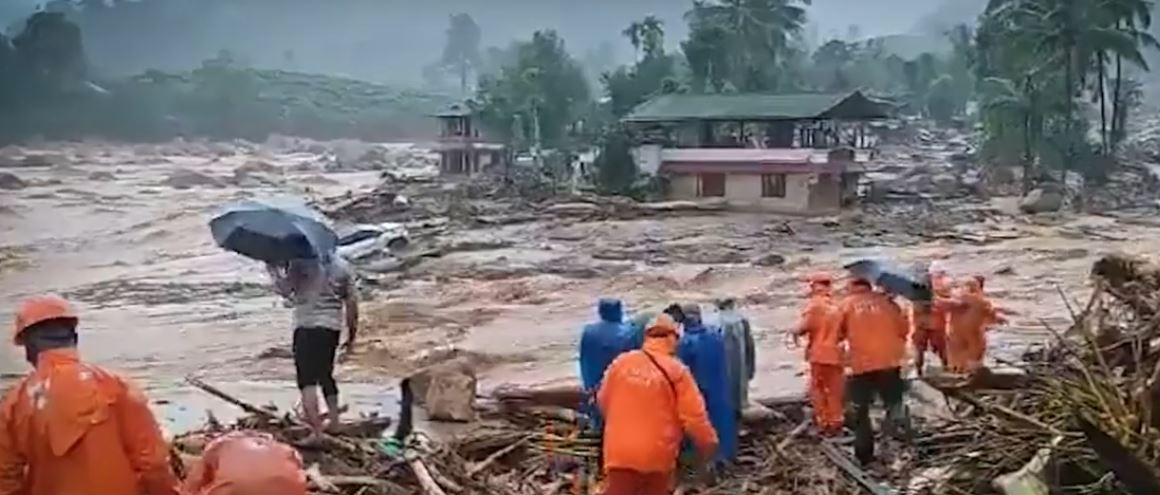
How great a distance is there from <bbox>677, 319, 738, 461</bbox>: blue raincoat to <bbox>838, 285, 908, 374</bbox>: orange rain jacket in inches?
14.6

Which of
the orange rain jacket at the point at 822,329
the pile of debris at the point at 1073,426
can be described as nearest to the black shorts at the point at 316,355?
the orange rain jacket at the point at 822,329

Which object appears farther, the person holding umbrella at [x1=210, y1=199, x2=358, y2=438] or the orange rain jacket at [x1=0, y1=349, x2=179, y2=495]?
the person holding umbrella at [x1=210, y1=199, x2=358, y2=438]

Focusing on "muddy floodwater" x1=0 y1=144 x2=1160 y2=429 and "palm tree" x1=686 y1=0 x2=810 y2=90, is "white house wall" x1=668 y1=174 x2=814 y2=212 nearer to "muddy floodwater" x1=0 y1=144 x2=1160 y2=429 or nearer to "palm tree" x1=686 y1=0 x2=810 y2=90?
"muddy floodwater" x1=0 y1=144 x2=1160 y2=429

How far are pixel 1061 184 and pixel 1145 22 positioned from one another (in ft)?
11.2

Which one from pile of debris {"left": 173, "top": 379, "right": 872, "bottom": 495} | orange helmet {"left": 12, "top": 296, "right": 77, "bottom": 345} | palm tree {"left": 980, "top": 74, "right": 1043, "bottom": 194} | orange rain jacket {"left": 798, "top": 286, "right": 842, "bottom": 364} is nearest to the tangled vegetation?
pile of debris {"left": 173, "top": 379, "right": 872, "bottom": 495}

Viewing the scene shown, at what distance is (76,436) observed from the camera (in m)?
2.23

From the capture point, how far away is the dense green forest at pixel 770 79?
16188 mm

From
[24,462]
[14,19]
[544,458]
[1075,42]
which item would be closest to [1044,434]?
[544,458]

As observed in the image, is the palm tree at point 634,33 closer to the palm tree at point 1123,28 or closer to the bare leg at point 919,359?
the palm tree at point 1123,28

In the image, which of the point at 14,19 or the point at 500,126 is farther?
the point at 500,126

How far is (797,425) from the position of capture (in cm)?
470

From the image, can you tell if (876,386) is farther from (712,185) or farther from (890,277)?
(712,185)

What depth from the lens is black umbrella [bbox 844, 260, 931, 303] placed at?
4.49m

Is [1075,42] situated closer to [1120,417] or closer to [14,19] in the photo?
[14,19]
